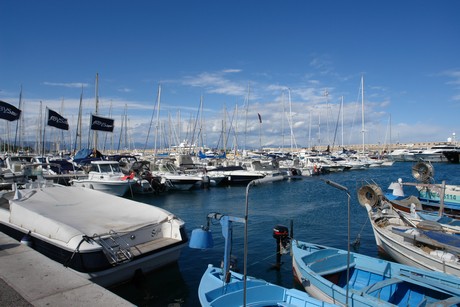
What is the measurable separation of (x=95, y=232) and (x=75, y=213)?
205 cm

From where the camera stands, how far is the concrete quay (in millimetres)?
5113

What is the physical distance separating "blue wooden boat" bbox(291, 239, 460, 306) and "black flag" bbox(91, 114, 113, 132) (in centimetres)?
2772

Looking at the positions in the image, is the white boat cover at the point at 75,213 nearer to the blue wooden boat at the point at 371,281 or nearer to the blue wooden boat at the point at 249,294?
the blue wooden boat at the point at 249,294

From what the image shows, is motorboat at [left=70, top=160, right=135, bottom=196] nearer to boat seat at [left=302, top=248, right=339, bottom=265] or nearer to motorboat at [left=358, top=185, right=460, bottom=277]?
motorboat at [left=358, top=185, right=460, bottom=277]

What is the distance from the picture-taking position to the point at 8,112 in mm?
25531

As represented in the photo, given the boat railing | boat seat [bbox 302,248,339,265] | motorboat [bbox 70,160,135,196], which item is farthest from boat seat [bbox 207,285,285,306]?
motorboat [bbox 70,160,135,196]

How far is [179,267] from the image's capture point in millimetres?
12211

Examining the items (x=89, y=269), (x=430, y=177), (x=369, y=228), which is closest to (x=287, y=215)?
(x=369, y=228)

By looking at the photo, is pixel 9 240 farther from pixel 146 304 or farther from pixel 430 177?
pixel 430 177

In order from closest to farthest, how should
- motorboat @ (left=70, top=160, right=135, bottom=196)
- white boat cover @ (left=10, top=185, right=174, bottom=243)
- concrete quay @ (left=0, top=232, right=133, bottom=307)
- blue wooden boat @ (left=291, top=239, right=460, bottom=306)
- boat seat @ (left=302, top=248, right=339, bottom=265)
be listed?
concrete quay @ (left=0, top=232, right=133, bottom=307) → blue wooden boat @ (left=291, top=239, right=460, bottom=306) → white boat cover @ (left=10, top=185, right=174, bottom=243) → boat seat @ (left=302, top=248, right=339, bottom=265) → motorboat @ (left=70, top=160, right=135, bottom=196)

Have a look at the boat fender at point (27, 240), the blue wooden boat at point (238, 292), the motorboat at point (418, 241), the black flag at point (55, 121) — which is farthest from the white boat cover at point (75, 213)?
the black flag at point (55, 121)

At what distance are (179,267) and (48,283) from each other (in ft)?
22.3

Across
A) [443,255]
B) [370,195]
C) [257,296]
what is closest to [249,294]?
[257,296]

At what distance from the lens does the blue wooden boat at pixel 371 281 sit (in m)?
7.69
